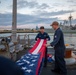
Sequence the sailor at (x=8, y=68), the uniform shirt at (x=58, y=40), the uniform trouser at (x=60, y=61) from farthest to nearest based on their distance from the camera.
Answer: the uniform trouser at (x=60, y=61) → the uniform shirt at (x=58, y=40) → the sailor at (x=8, y=68)

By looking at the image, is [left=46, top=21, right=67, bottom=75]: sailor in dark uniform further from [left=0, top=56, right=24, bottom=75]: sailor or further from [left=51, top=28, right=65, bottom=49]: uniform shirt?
[left=0, top=56, right=24, bottom=75]: sailor

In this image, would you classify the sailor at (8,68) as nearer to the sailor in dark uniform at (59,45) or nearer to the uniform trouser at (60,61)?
the sailor in dark uniform at (59,45)

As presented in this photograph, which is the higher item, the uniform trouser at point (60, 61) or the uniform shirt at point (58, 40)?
the uniform shirt at point (58, 40)

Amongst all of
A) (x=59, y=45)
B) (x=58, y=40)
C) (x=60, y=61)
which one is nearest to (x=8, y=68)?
(x=58, y=40)

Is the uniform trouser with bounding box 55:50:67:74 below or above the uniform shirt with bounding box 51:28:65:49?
below

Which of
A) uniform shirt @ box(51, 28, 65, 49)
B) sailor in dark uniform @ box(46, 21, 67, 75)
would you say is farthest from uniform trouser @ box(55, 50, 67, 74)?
uniform shirt @ box(51, 28, 65, 49)

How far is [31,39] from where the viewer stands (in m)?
14.8

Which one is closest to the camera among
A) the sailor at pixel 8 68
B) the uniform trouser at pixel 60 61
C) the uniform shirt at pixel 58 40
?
Answer: the sailor at pixel 8 68

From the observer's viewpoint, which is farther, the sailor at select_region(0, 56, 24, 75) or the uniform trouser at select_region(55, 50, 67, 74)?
the uniform trouser at select_region(55, 50, 67, 74)

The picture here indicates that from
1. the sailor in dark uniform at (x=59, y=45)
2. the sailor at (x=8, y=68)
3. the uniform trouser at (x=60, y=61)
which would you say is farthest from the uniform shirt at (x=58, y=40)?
the sailor at (x=8, y=68)

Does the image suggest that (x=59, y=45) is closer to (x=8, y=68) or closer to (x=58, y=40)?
(x=58, y=40)

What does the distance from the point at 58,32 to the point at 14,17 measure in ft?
17.3

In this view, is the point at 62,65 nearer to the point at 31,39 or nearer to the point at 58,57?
the point at 58,57

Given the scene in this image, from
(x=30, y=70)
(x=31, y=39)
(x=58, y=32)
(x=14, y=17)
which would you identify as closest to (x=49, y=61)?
(x=58, y=32)
